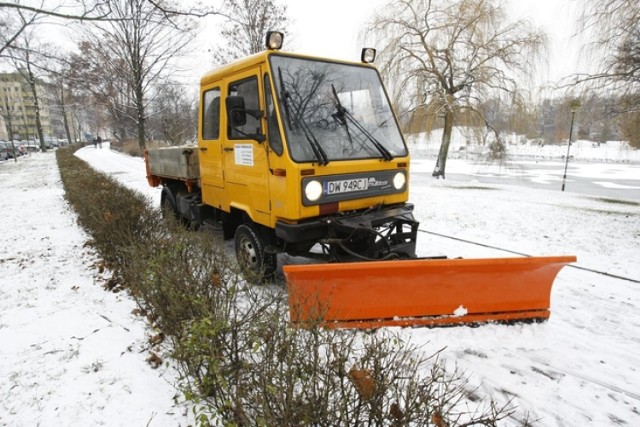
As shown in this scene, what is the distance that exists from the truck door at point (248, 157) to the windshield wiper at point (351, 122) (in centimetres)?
84

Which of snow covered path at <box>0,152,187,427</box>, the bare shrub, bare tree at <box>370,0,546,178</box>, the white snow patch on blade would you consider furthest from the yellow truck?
bare tree at <box>370,0,546,178</box>

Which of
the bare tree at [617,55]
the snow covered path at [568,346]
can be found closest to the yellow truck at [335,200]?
the snow covered path at [568,346]

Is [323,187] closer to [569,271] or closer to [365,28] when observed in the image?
[569,271]

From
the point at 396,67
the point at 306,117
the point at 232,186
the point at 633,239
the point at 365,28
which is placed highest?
the point at 365,28

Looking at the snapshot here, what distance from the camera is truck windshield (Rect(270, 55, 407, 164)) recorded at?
3.67 meters

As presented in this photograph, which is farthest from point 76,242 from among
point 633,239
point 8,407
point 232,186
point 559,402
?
point 633,239

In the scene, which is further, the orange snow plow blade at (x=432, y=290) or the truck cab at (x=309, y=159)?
the truck cab at (x=309, y=159)

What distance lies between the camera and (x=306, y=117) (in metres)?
3.78

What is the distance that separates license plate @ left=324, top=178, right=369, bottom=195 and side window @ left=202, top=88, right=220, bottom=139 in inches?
76.5

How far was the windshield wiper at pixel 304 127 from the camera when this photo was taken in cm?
360

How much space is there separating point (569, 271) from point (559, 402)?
2993 millimetres

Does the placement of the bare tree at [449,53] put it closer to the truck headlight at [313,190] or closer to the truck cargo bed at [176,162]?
the truck cargo bed at [176,162]

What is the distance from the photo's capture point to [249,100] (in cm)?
406

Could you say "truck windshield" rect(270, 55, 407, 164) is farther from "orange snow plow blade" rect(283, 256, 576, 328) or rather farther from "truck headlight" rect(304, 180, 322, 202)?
"orange snow plow blade" rect(283, 256, 576, 328)
